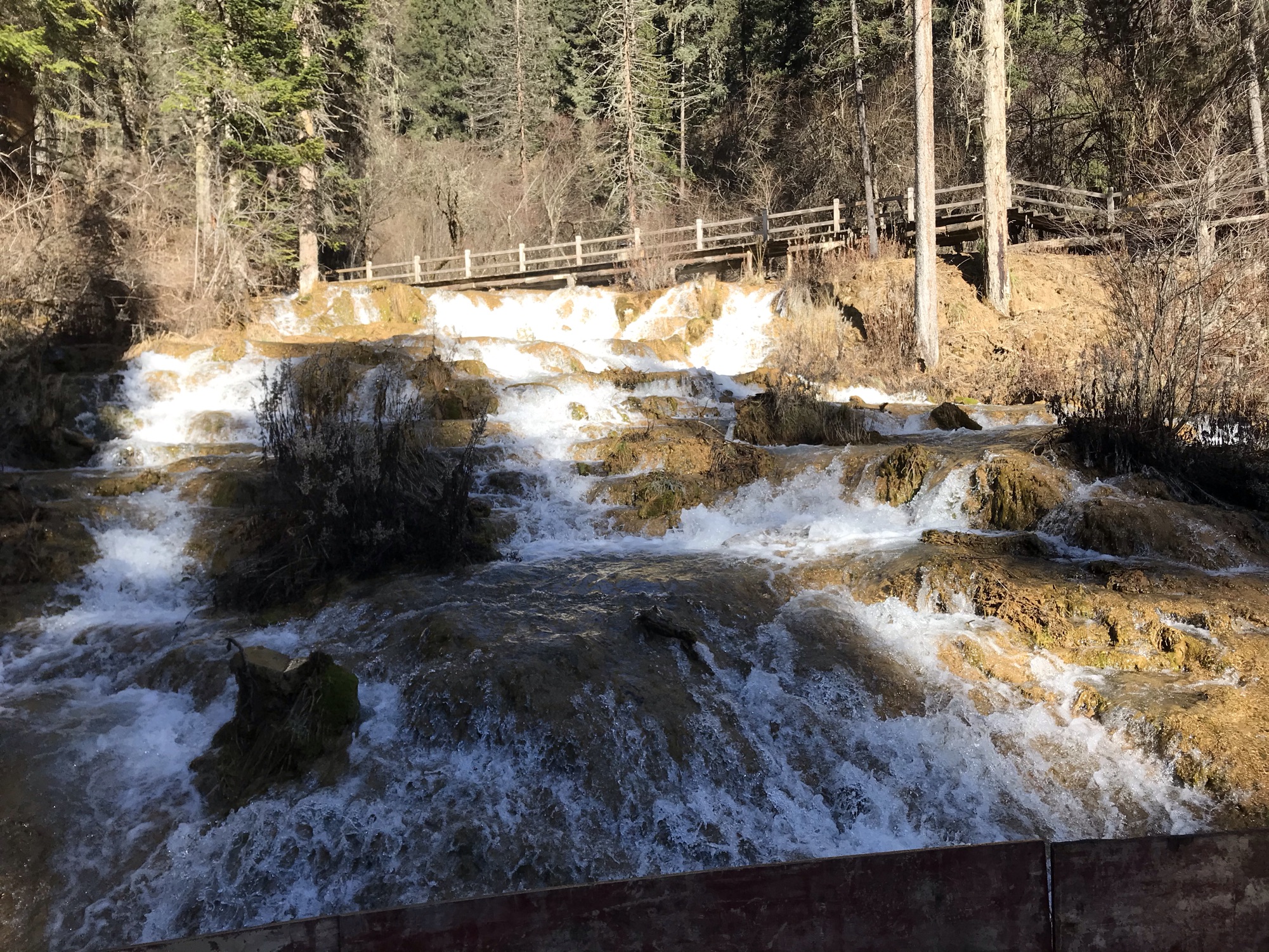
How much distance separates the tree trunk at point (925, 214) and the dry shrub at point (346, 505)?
34.6 ft

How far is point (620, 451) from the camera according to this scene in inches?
388

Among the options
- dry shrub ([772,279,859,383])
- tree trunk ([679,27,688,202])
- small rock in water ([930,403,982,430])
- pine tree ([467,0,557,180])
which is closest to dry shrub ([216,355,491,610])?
small rock in water ([930,403,982,430])

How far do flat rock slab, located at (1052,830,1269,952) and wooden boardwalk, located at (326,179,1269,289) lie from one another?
1353cm

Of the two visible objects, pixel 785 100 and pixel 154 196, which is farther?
pixel 785 100

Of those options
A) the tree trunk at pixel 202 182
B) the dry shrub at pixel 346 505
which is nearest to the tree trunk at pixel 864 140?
the tree trunk at pixel 202 182

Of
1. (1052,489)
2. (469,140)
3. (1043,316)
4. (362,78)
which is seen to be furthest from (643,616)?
(469,140)

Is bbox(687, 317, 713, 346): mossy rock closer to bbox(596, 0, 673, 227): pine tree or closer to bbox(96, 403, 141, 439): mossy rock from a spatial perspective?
bbox(96, 403, 141, 439): mossy rock

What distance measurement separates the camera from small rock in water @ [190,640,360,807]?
4301 millimetres

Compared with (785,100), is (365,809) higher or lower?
lower

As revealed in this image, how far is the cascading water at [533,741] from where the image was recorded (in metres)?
3.83

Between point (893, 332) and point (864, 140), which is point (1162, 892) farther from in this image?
point (864, 140)

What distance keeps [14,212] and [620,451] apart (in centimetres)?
1137

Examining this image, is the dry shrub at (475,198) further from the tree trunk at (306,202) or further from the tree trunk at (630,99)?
the tree trunk at (306,202)

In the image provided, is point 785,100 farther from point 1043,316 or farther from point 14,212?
point 14,212
